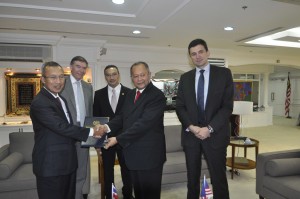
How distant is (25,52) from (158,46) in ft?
10.5

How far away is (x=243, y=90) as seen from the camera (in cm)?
1014

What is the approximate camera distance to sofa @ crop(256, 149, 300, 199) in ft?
8.22

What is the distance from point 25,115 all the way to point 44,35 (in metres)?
2.22

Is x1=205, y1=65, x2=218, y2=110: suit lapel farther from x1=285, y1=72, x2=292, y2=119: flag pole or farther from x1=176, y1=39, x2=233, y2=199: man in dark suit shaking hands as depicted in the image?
x1=285, y1=72, x2=292, y2=119: flag pole

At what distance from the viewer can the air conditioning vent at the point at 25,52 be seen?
15.7 ft

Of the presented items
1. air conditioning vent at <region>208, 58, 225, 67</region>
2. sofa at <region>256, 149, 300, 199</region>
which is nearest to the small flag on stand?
air conditioning vent at <region>208, 58, 225, 67</region>

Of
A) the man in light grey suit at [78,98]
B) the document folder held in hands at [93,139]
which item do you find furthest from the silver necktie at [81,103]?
the document folder held in hands at [93,139]

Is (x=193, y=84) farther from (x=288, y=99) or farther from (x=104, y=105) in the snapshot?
(x=288, y=99)

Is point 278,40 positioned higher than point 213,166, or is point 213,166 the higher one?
point 278,40

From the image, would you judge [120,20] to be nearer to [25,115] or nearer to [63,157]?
[63,157]

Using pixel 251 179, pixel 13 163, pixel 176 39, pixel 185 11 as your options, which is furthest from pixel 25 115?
pixel 251 179

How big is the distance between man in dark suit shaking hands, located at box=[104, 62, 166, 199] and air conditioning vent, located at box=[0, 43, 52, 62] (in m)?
3.86

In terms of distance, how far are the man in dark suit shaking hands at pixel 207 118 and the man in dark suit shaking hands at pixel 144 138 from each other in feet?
0.90

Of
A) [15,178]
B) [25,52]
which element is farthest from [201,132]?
[25,52]
